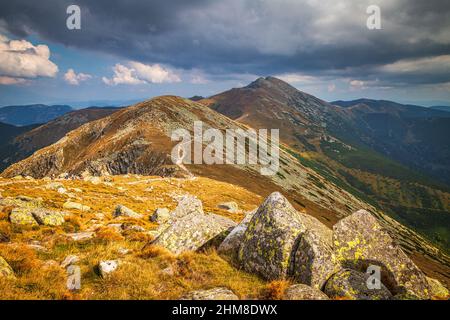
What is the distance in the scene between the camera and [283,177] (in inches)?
5792

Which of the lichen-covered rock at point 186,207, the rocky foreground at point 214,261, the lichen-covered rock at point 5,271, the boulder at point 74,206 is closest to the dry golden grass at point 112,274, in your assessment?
the rocky foreground at point 214,261

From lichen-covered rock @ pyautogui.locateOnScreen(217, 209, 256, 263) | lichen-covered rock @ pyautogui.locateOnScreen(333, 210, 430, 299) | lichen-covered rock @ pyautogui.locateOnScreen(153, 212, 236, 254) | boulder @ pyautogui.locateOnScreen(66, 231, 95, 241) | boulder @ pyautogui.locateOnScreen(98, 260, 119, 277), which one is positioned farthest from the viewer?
boulder @ pyautogui.locateOnScreen(66, 231, 95, 241)

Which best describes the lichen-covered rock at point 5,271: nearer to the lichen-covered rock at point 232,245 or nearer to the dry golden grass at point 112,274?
Result: the dry golden grass at point 112,274

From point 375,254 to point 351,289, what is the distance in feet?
11.9

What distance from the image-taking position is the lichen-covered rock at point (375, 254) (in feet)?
46.2

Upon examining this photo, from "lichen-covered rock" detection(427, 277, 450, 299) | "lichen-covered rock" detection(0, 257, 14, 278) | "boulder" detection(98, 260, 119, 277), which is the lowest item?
"lichen-covered rock" detection(427, 277, 450, 299)

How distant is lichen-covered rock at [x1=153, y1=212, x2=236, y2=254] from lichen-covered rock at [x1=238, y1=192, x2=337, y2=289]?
287cm

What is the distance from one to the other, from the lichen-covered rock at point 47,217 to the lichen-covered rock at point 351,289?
19000 millimetres

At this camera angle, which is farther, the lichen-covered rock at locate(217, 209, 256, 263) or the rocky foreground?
the lichen-covered rock at locate(217, 209, 256, 263)

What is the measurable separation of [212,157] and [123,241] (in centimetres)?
9250

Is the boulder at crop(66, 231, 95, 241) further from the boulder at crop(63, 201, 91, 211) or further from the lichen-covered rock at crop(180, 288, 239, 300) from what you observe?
the lichen-covered rock at crop(180, 288, 239, 300)

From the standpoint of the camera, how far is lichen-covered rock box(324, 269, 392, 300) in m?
12.1

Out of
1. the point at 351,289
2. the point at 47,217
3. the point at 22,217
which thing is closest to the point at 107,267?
the point at 351,289

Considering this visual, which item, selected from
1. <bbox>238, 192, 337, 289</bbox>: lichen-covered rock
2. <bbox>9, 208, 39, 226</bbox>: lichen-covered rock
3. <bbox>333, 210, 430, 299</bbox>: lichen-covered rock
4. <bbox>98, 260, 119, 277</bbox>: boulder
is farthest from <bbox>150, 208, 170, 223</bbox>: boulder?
<bbox>333, 210, 430, 299</bbox>: lichen-covered rock
